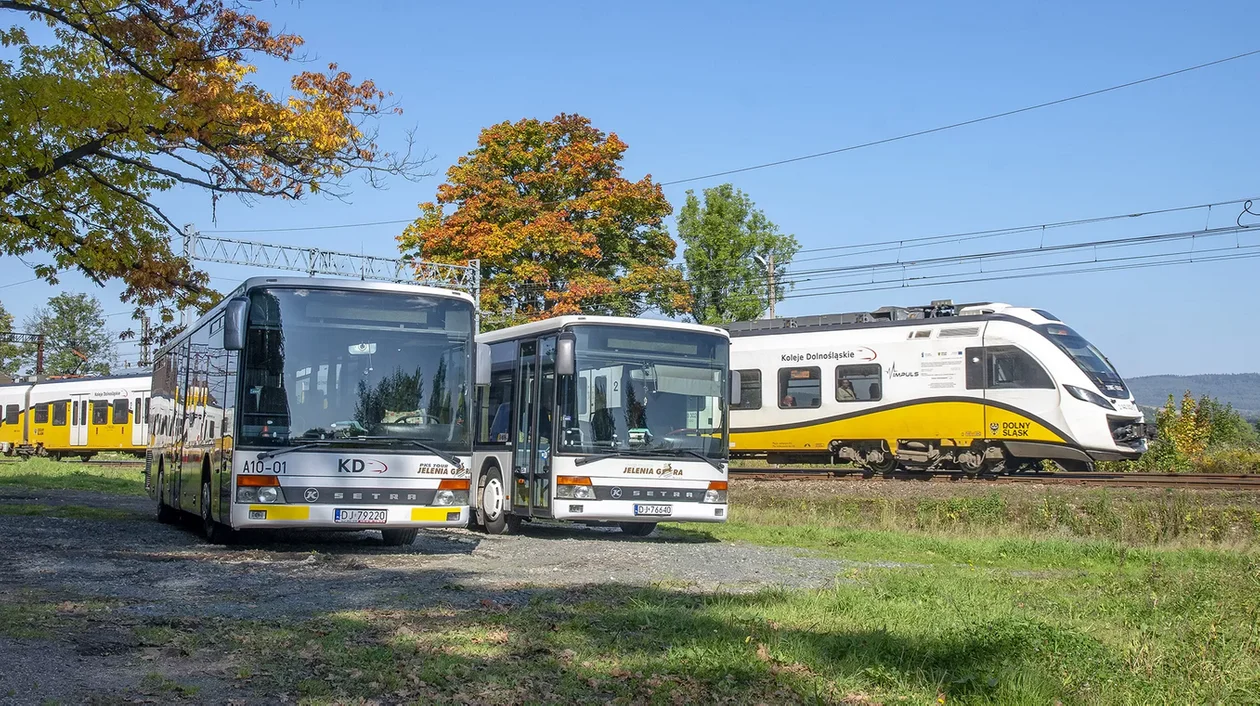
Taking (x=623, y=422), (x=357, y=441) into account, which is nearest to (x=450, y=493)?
(x=357, y=441)

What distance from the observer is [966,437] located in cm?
2775

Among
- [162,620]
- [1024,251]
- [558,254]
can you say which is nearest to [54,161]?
[162,620]

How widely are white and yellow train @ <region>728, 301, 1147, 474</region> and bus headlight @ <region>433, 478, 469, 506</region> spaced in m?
15.5

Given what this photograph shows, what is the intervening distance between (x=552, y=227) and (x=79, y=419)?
73.1ft

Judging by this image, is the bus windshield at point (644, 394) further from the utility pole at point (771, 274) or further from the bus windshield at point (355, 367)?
the utility pole at point (771, 274)

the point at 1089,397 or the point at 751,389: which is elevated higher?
the point at 751,389

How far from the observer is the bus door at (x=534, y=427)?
16281 mm

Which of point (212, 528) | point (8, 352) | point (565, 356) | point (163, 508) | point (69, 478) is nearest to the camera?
point (212, 528)

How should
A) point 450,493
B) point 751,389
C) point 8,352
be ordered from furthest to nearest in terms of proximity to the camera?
point 8,352
point 751,389
point 450,493

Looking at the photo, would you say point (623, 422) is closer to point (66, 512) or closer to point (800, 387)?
point (66, 512)

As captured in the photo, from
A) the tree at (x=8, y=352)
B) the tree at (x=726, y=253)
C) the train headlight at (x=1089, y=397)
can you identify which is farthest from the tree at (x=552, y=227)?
the tree at (x=8, y=352)

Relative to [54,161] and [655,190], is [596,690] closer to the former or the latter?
[54,161]

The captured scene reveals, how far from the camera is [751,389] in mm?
31859

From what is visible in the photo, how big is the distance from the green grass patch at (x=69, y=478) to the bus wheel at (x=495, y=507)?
40.8 feet
